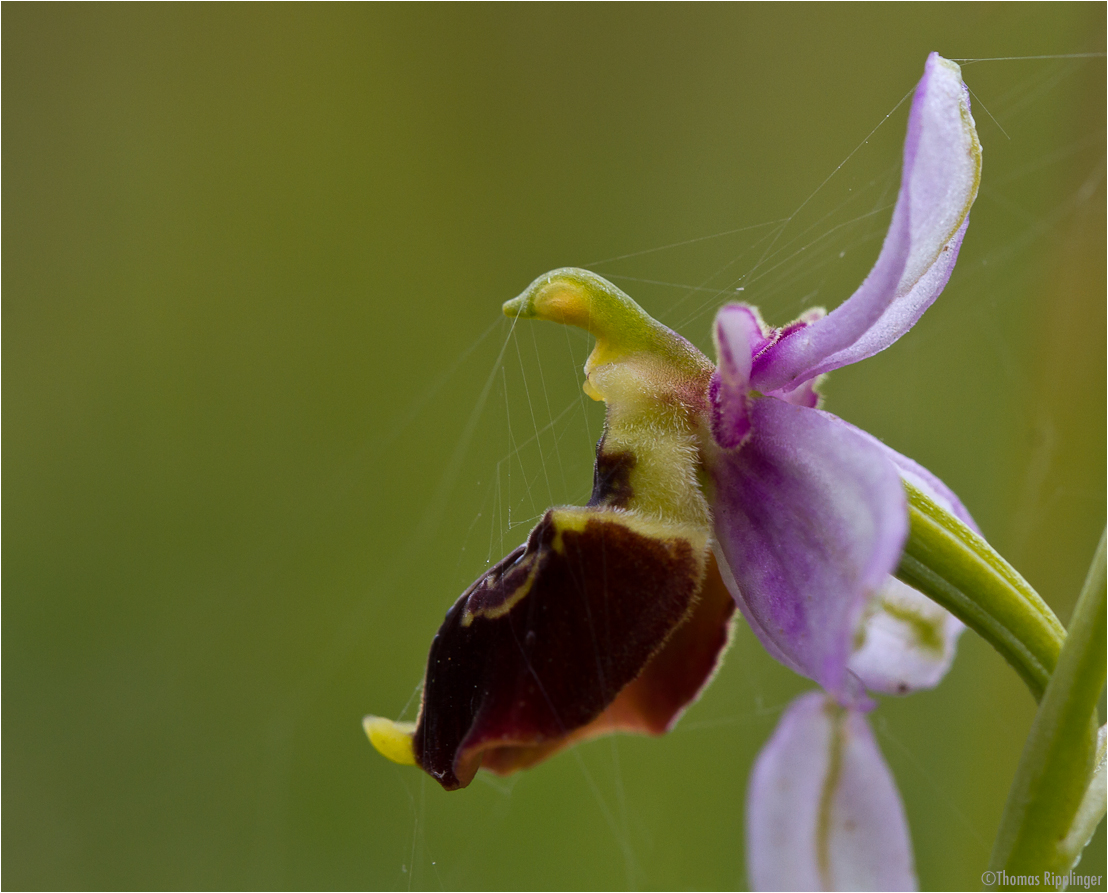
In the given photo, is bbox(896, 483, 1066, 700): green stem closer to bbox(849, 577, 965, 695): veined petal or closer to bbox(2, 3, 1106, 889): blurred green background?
bbox(849, 577, 965, 695): veined petal

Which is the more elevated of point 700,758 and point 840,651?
point 840,651

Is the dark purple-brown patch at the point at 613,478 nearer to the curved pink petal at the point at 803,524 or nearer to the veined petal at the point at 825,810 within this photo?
the curved pink petal at the point at 803,524

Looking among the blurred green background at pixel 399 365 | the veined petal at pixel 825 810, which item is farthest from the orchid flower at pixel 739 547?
the blurred green background at pixel 399 365

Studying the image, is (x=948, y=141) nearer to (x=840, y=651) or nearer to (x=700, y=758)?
(x=840, y=651)

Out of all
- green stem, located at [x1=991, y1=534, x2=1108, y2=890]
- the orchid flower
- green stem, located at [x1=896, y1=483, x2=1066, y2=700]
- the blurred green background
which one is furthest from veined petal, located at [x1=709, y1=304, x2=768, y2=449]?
the blurred green background

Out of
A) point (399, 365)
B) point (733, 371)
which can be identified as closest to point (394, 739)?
point (733, 371)

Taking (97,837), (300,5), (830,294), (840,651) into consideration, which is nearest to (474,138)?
(300,5)

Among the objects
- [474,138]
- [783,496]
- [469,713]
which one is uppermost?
[474,138]

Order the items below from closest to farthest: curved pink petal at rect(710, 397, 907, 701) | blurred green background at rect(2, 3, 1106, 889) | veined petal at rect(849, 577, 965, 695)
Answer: curved pink petal at rect(710, 397, 907, 701), veined petal at rect(849, 577, 965, 695), blurred green background at rect(2, 3, 1106, 889)
